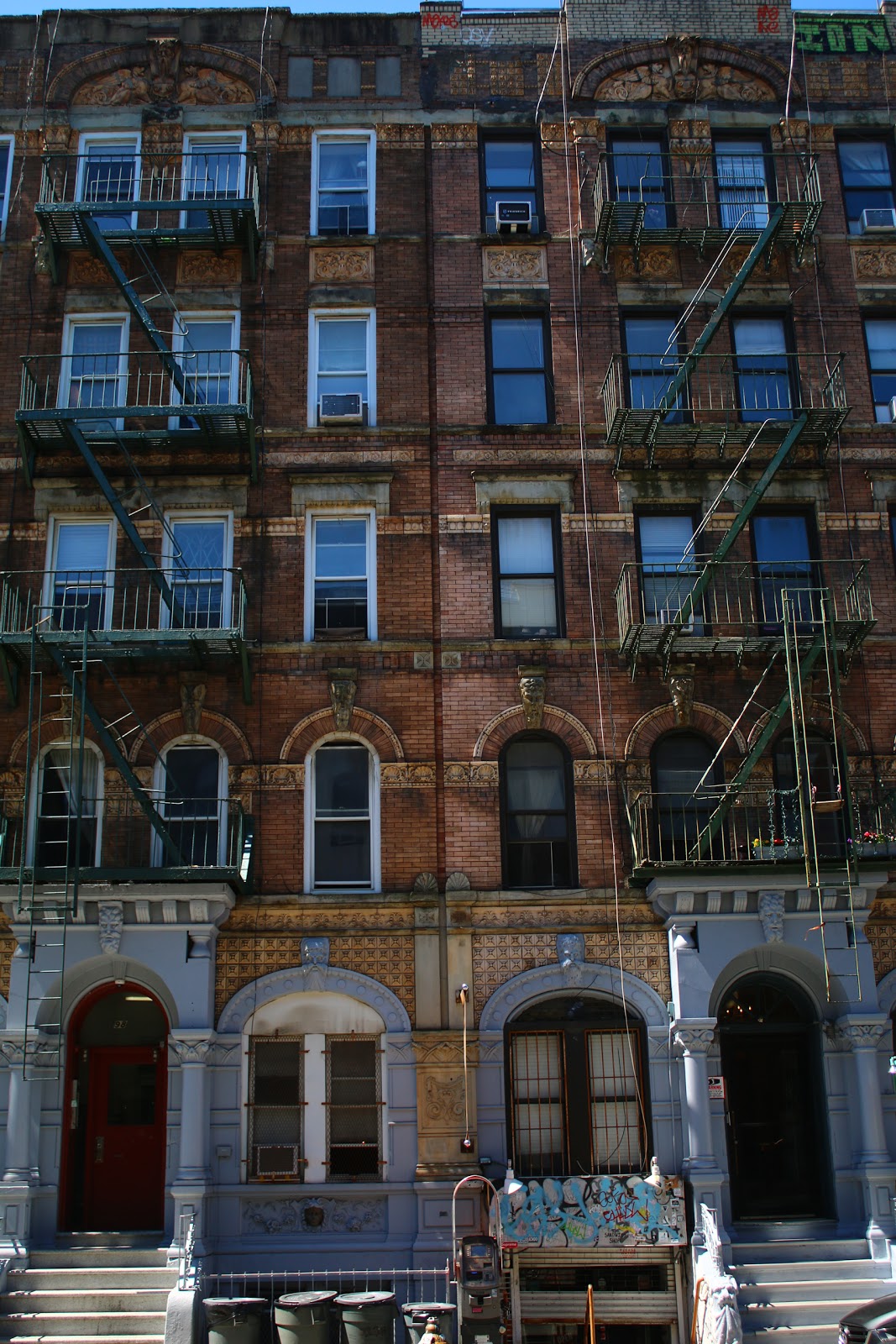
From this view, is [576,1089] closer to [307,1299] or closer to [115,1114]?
[307,1299]


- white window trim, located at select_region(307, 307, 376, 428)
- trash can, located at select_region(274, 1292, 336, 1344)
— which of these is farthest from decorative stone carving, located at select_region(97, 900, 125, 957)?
white window trim, located at select_region(307, 307, 376, 428)

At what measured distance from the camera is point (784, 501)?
67.2ft

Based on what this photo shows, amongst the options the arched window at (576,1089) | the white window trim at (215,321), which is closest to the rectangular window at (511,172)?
the white window trim at (215,321)

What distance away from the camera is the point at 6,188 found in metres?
21.9

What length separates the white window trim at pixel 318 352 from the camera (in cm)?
2077

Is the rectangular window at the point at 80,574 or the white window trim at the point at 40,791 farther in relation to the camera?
the rectangular window at the point at 80,574

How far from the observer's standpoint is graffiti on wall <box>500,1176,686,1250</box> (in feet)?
55.0

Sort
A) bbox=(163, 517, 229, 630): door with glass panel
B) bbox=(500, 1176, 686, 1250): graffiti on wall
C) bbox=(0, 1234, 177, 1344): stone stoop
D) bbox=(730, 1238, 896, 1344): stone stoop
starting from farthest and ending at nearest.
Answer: bbox=(163, 517, 229, 630): door with glass panel
bbox=(500, 1176, 686, 1250): graffiti on wall
bbox=(730, 1238, 896, 1344): stone stoop
bbox=(0, 1234, 177, 1344): stone stoop

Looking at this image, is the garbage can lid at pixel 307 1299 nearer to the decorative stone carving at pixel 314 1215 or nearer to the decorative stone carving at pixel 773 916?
the decorative stone carving at pixel 314 1215

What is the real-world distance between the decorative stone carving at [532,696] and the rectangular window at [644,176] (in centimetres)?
766

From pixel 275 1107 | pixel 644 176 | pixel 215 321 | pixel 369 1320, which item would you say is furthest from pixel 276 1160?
pixel 644 176

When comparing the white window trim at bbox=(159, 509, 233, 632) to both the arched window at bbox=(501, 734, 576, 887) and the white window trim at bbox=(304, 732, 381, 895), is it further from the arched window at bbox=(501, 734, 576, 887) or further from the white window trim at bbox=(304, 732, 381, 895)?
the arched window at bbox=(501, 734, 576, 887)

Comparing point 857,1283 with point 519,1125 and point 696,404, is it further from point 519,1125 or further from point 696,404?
point 696,404

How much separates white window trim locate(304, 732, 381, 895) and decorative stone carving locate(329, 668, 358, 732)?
0.18 metres
